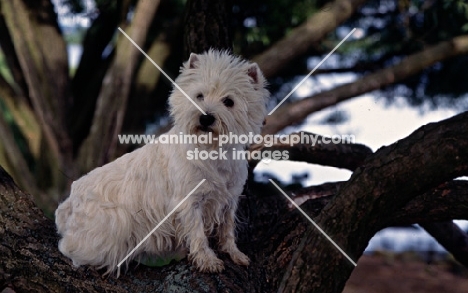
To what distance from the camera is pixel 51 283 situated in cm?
391

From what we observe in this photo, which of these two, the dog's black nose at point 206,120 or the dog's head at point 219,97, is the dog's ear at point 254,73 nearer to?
the dog's head at point 219,97

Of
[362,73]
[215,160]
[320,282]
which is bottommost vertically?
[320,282]

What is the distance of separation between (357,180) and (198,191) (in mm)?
972

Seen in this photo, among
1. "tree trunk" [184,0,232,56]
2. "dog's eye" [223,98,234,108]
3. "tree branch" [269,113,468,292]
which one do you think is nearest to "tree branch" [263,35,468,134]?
"tree trunk" [184,0,232,56]

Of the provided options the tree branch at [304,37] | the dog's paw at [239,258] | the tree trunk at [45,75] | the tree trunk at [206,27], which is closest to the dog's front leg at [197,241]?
the dog's paw at [239,258]

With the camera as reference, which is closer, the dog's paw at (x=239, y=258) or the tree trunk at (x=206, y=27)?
the dog's paw at (x=239, y=258)

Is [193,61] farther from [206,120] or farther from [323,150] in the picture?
[323,150]

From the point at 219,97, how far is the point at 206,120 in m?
0.20

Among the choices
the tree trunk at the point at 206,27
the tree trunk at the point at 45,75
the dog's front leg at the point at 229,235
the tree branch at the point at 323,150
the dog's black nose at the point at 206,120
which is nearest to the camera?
the dog's black nose at the point at 206,120

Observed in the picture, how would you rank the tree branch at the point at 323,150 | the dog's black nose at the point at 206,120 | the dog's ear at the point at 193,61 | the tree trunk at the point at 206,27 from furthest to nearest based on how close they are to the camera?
the tree branch at the point at 323,150 → the tree trunk at the point at 206,27 → the dog's ear at the point at 193,61 → the dog's black nose at the point at 206,120

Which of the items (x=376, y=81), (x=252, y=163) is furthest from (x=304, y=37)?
(x=252, y=163)

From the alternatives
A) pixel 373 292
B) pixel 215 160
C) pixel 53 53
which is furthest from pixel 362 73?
pixel 215 160

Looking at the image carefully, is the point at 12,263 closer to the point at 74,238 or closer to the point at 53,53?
the point at 74,238

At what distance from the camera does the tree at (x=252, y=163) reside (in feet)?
11.7
